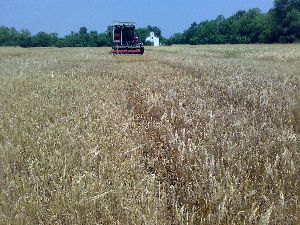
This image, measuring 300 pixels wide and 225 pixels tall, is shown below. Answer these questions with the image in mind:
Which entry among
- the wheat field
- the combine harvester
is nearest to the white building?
the combine harvester

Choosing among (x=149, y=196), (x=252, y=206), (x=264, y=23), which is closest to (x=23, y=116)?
(x=149, y=196)

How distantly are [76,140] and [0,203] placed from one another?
45.7 inches

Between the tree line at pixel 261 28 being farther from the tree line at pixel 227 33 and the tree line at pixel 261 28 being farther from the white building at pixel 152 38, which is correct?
the white building at pixel 152 38

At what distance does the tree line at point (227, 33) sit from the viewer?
6556 cm

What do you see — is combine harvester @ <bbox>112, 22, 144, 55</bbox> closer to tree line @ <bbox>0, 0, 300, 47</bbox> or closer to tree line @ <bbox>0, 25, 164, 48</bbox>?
tree line @ <bbox>0, 0, 300, 47</bbox>

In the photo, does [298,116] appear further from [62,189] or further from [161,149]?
[62,189]

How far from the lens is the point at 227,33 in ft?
283

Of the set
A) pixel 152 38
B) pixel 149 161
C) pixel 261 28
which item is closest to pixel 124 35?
pixel 149 161

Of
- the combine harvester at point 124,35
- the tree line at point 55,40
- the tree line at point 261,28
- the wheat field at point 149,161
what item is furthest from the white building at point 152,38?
the wheat field at point 149,161

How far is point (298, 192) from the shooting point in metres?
2.41

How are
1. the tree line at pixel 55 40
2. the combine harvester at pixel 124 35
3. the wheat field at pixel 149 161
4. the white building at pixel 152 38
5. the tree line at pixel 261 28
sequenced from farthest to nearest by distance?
the white building at pixel 152 38 → the tree line at pixel 55 40 → the tree line at pixel 261 28 → the combine harvester at pixel 124 35 → the wheat field at pixel 149 161

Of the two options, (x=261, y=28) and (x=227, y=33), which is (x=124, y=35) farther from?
(x=227, y=33)

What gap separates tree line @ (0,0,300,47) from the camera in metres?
65.6

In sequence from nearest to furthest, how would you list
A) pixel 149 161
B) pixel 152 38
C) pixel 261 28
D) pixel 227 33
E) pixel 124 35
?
pixel 149 161 → pixel 124 35 → pixel 261 28 → pixel 227 33 → pixel 152 38
